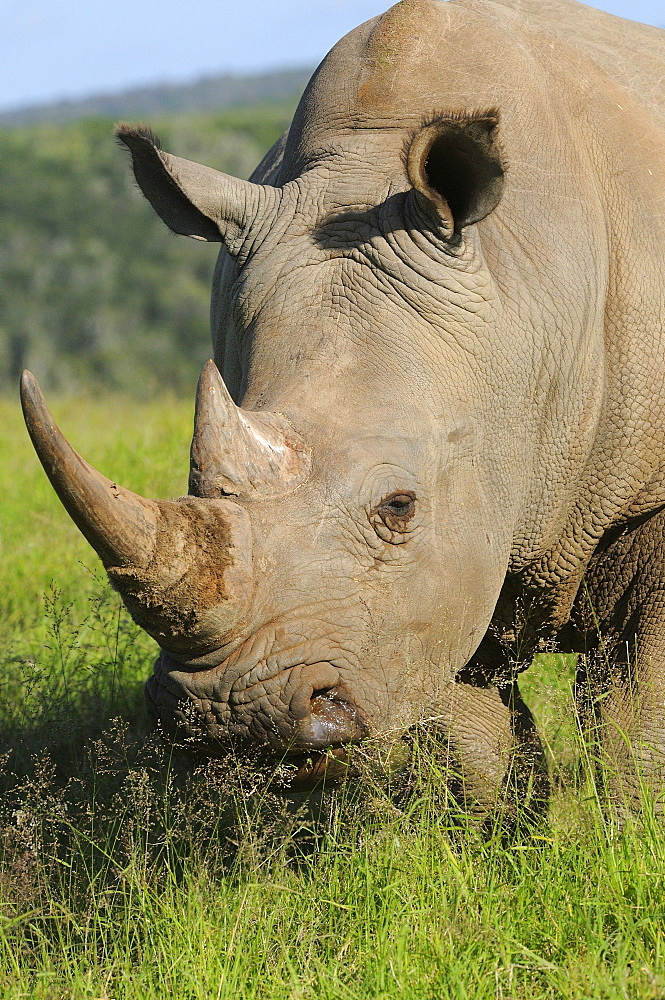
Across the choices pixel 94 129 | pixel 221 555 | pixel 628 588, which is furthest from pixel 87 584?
pixel 94 129

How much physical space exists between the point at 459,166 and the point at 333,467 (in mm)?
970

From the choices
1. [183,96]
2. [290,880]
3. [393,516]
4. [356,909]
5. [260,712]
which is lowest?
[290,880]

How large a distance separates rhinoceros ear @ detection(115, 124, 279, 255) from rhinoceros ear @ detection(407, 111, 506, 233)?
26.6 inches

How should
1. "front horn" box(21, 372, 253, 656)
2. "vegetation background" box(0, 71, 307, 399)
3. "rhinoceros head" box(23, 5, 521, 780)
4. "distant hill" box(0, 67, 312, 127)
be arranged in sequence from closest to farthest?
"front horn" box(21, 372, 253, 656) → "rhinoceros head" box(23, 5, 521, 780) → "vegetation background" box(0, 71, 307, 399) → "distant hill" box(0, 67, 312, 127)

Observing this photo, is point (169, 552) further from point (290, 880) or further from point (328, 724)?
point (290, 880)

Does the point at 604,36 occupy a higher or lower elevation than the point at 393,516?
higher

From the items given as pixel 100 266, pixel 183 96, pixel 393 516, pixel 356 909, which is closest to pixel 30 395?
pixel 393 516

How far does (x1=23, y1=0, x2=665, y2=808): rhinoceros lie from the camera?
360 cm

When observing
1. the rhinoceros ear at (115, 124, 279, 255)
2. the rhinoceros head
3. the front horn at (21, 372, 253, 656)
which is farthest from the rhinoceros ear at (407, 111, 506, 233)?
the front horn at (21, 372, 253, 656)

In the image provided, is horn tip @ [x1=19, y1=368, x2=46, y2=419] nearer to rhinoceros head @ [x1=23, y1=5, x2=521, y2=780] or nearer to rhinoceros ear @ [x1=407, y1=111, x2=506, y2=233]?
rhinoceros head @ [x1=23, y1=5, x2=521, y2=780]

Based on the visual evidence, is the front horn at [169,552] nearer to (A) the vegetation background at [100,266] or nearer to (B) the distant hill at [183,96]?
(A) the vegetation background at [100,266]

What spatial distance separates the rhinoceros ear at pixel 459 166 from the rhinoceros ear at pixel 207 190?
0.68m

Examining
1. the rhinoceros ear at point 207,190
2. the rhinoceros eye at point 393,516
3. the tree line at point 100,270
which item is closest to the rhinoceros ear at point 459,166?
the rhinoceros ear at point 207,190

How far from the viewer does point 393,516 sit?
12.7 ft
